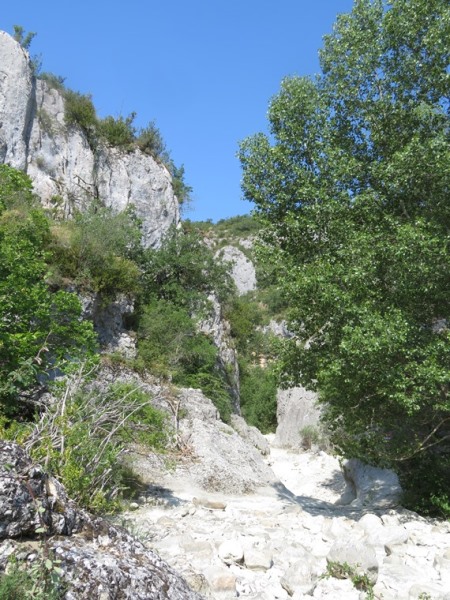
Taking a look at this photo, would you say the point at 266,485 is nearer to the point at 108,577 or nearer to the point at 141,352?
the point at 141,352

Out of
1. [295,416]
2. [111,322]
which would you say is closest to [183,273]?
[111,322]

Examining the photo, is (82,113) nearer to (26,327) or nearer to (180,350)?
(180,350)

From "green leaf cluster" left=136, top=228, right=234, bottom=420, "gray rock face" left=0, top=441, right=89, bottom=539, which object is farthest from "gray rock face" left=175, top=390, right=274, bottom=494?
"gray rock face" left=0, top=441, right=89, bottom=539

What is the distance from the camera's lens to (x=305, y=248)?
37.3 ft

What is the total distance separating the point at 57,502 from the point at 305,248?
26.3 ft

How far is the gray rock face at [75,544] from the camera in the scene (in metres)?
4.10

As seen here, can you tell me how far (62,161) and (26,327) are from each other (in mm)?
20169

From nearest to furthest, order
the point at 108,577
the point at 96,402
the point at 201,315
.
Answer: the point at 108,577
the point at 96,402
the point at 201,315

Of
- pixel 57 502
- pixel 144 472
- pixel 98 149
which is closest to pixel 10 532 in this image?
pixel 57 502

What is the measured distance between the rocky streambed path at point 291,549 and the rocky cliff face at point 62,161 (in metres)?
19.4

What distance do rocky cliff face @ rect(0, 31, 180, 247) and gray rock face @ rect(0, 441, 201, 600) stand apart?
21.4 metres

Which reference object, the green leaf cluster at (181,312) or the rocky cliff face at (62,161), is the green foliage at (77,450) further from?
the rocky cliff face at (62,161)

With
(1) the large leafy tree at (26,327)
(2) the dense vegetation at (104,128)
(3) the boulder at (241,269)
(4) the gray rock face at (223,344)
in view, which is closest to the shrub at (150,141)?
(2) the dense vegetation at (104,128)

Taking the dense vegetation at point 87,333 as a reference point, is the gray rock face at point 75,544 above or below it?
below
